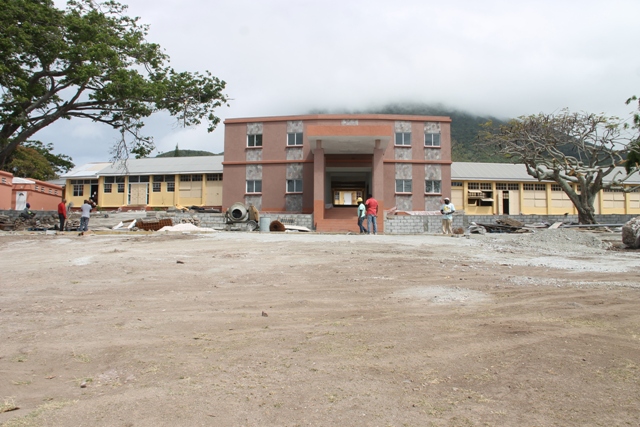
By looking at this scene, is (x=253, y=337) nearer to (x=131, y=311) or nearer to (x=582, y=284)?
(x=131, y=311)

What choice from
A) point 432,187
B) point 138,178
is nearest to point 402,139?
point 432,187

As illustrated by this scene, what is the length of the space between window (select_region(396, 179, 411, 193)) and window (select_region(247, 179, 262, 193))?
798 cm

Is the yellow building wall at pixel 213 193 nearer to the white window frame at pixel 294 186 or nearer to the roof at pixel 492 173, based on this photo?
the white window frame at pixel 294 186

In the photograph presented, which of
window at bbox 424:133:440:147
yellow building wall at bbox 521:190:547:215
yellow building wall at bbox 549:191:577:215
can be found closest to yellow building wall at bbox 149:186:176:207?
window at bbox 424:133:440:147

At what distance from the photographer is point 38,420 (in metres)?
2.77

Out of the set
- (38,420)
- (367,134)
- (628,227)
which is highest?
(367,134)

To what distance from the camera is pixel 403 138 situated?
28531mm

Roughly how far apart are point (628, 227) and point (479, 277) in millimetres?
7663

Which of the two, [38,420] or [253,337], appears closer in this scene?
[38,420]

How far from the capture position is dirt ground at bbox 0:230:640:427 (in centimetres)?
291

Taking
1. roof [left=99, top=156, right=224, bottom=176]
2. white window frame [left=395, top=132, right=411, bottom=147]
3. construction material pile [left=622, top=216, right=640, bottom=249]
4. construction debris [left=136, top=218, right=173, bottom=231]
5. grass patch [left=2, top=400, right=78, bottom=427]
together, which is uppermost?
white window frame [left=395, top=132, right=411, bottom=147]

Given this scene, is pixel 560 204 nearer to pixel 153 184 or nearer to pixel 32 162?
pixel 153 184

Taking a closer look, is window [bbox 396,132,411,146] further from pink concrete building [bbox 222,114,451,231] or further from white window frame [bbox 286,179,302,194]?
white window frame [bbox 286,179,302,194]

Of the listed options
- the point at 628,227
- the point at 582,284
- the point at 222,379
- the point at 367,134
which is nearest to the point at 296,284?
the point at 222,379
